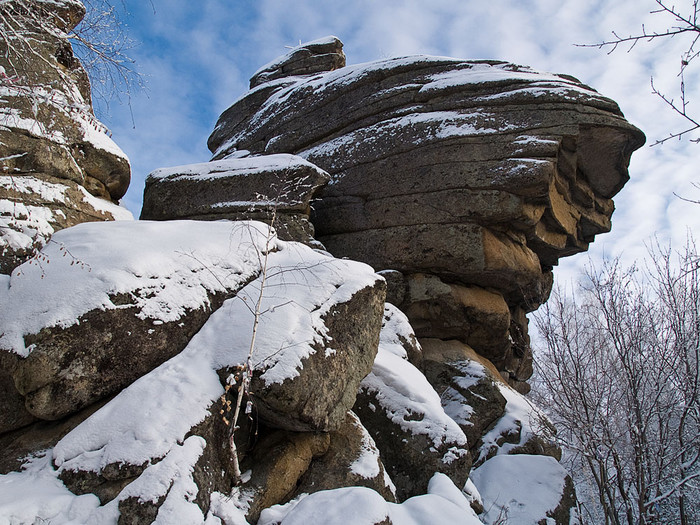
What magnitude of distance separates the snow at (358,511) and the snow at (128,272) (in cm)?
230

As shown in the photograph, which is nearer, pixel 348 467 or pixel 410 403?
pixel 348 467

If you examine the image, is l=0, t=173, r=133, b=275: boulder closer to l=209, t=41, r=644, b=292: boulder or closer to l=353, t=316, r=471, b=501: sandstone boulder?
l=353, t=316, r=471, b=501: sandstone boulder

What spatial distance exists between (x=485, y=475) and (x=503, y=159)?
673 centimetres

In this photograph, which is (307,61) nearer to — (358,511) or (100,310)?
(100,310)

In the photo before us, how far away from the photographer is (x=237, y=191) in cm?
1038

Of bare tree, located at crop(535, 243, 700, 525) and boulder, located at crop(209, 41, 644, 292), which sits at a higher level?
boulder, located at crop(209, 41, 644, 292)

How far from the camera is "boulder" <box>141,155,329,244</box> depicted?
10.1 meters

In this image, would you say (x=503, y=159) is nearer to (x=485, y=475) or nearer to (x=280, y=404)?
(x=485, y=475)

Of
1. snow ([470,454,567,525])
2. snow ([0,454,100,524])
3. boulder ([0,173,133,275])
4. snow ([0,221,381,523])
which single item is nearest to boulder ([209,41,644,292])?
snow ([470,454,567,525])

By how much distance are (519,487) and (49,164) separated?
32.0ft

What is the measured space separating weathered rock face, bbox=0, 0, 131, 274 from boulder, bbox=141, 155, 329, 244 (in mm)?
1598

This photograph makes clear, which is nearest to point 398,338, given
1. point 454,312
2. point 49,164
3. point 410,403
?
point 410,403

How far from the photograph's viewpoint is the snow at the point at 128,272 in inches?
175

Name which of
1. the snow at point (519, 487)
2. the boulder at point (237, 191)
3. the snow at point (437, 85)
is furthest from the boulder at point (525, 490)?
the snow at point (437, 85)
